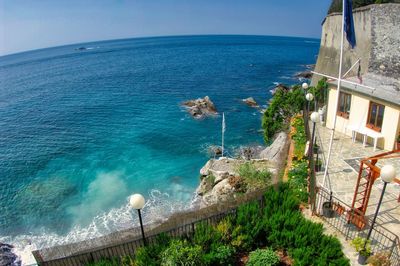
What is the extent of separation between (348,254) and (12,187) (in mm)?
26873

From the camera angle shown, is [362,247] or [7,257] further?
[7,257]

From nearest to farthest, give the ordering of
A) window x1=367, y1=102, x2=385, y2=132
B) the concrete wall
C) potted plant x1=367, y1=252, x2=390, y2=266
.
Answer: potted plant x1=367, y1=252, x2=390, y2=266, window x1=367, y1=102, x2=385, y2=132, the concrete wall

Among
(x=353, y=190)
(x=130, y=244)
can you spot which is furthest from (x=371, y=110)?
(x=130, y=244)

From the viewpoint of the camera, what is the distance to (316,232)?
10.2 metres

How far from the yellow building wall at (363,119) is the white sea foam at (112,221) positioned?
12165 millimetres

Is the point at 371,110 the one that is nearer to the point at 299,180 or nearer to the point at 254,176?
the point at 299,180

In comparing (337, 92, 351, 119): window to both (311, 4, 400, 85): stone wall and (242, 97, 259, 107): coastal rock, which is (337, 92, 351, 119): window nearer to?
(311, 4, 400, 85): stone wall

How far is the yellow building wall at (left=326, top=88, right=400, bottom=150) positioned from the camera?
16.0 m

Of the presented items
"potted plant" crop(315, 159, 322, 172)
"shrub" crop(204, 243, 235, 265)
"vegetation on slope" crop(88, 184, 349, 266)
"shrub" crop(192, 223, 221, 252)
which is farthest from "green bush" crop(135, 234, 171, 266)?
"potted plant" crop(315, 159, 322, 172)

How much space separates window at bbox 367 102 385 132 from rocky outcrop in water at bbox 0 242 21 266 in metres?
23.2

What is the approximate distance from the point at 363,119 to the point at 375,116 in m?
0.80

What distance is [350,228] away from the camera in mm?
11539

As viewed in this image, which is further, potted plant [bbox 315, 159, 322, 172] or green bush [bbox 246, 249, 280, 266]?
potted plant [bbox 315, 159, 322, 172]

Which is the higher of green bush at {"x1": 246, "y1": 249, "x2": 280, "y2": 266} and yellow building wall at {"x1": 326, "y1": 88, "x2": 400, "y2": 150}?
yellow building wall at {"x1": 326, "y1": 88, "x2": 400, "y2": 150}
